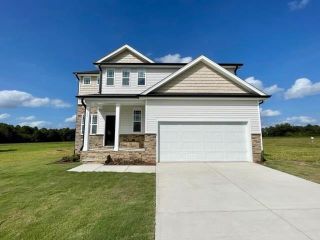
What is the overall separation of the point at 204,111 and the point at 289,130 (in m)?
79.3

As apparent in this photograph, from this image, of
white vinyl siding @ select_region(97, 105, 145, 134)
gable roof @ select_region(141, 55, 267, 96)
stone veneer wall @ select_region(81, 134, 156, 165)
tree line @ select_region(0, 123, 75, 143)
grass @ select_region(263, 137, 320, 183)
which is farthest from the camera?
tree line @ select_region(0, 123, 75, 143)

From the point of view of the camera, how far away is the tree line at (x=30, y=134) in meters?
60.1

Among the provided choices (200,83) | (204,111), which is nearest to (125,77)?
(200,83)

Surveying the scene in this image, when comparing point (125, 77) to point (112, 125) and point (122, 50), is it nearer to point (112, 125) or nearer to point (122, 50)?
point (122, 50)

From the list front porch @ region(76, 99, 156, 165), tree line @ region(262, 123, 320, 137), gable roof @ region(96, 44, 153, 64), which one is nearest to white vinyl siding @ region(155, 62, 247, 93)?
front porch @ region(76, 99, 156, 165)

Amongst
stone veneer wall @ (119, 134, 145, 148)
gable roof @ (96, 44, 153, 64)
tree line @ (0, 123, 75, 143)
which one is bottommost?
stone veneer wall @ (119, 134, 145, 148)

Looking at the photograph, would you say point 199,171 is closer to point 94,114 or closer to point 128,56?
point 94,114

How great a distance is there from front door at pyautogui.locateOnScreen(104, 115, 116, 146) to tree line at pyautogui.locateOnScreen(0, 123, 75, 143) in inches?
2112

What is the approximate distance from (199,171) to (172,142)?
333 centimetres

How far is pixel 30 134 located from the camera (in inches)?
2576

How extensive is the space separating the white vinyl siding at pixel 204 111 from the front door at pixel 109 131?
504 cm

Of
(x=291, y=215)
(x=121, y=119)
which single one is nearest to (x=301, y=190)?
(x=291, y=215)

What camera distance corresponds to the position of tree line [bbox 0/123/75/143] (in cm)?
6010

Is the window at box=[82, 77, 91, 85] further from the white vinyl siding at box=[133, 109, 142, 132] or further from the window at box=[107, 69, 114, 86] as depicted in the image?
the white vinyl siding at box=[133, 109, 142, 132]
